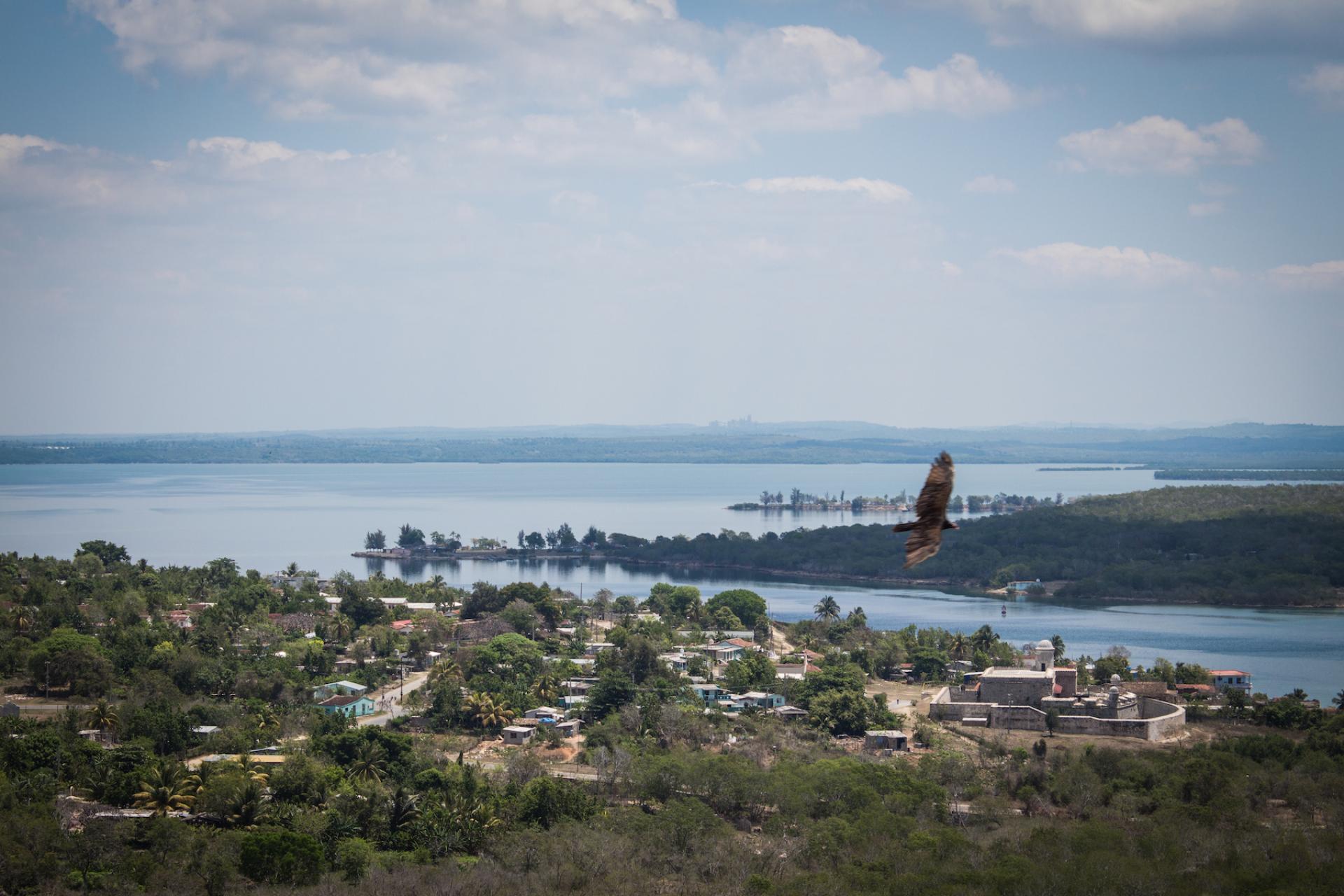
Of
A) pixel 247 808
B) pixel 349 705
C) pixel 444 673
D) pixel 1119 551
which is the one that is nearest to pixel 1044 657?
pixel 444 673

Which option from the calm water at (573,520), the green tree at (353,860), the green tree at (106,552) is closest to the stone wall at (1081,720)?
the calm water at (573,520)

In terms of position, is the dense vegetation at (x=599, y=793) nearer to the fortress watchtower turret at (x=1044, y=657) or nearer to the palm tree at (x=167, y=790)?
the palm tree at (x=167, y=790)

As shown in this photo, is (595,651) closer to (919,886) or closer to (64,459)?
(919,886)

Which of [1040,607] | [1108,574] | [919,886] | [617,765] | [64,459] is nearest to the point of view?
[919,886]

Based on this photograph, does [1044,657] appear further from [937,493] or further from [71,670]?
[937,493]

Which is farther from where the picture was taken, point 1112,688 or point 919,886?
point 1112,688

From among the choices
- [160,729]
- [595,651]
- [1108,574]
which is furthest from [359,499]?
[160,729]

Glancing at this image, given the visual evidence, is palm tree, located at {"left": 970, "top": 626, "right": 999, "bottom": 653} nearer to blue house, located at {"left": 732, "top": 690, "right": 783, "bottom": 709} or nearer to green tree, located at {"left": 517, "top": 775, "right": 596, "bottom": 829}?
blue house, located at {"left": 732, "top": 690, "right": 783, "bottom": 709}
